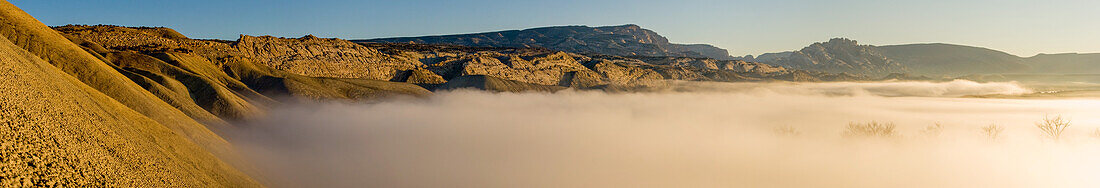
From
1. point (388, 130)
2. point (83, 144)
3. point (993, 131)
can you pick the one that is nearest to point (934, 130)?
point (993, 131)

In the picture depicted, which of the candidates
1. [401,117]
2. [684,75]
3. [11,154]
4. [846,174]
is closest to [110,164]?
[11,154]

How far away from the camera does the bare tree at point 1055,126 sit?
4062cm

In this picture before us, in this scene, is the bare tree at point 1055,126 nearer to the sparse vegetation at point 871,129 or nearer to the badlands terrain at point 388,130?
the badlands terrain at point 388,130

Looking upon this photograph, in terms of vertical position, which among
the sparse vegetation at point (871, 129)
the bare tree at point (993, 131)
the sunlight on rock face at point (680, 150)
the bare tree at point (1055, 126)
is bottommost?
the sunlight on rock face at point (680, 150)

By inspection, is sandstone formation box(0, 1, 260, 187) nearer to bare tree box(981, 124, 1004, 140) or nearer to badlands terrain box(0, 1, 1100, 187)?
badlands terrain box(0, 1, 1100, 187)

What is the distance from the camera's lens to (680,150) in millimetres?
66438

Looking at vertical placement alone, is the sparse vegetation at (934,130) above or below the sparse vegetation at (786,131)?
above

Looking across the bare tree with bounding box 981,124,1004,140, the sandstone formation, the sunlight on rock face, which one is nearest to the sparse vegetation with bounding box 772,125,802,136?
the sunlight on rock face

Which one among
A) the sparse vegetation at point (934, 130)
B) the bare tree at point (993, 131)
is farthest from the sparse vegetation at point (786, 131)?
the bare tree at point (993, 131)

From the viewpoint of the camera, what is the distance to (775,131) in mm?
70750

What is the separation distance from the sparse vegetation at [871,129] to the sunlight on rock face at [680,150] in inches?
49.1

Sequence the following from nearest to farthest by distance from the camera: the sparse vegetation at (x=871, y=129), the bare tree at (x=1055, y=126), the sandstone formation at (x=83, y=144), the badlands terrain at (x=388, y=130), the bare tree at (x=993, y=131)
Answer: the sandstone formation at (x=83, y=144), the badlands terrain at (x=388, y=130), the bare tree at (x=1055, y=126), the bare tree at (x=993, y=131), the sparse vegetation at (x=871, y=129)

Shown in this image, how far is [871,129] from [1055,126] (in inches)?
638

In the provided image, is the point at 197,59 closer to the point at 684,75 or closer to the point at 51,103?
the point at 51,103
